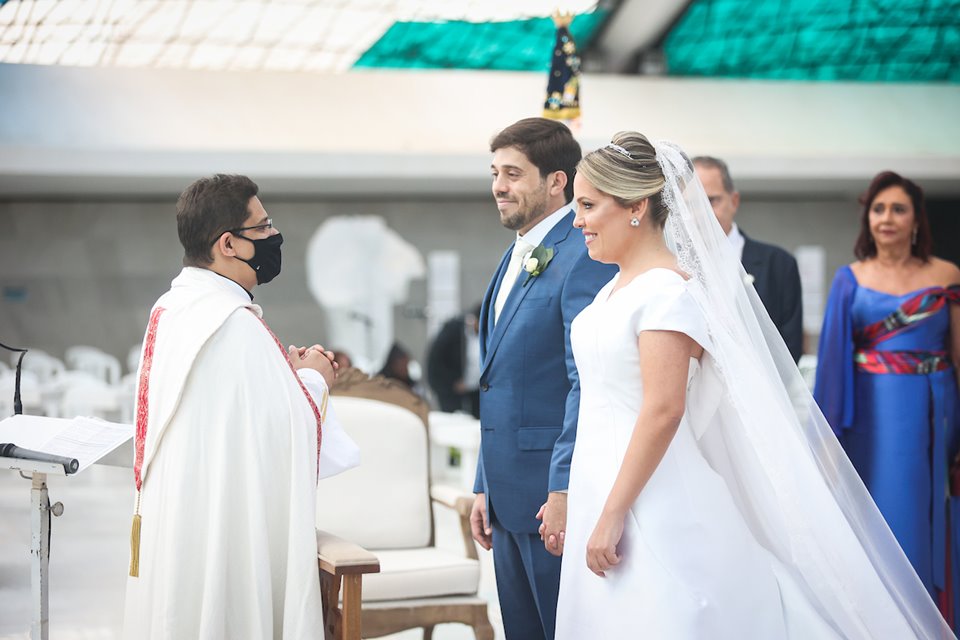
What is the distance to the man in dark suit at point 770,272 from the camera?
12.2 feet

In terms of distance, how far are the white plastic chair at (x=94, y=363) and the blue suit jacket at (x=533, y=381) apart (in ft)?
32.8

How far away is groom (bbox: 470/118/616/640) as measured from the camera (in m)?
2.65

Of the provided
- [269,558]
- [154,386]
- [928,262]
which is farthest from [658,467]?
[928,262]

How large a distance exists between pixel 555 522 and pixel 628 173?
2.71ft

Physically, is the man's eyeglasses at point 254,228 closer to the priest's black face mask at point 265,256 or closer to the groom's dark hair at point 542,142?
the priest's black face mask at point 265,256

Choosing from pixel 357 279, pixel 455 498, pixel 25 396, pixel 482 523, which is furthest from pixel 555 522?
pixel 357 279

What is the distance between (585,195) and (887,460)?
205 centimetres

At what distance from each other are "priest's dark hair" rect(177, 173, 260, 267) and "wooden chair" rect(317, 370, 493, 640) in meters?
1.21

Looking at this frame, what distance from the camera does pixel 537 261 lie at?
2684 millimetres

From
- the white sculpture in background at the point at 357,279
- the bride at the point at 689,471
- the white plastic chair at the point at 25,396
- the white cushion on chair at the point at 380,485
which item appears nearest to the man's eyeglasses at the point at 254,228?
the bride at the point at 689,471

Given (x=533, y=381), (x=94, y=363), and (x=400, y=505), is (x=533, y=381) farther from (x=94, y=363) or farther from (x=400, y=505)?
(x=94, y=363)

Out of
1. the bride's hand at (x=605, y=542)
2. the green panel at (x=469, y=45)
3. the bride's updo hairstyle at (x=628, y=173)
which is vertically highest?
the green panel at (x=469, y=45)

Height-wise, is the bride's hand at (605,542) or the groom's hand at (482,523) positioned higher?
the bride's hand at (605,542)

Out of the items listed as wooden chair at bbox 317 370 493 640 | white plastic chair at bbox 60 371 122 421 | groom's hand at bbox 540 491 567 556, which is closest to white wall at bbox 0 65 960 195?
white plastic chair at bbox 60 371 122 421
